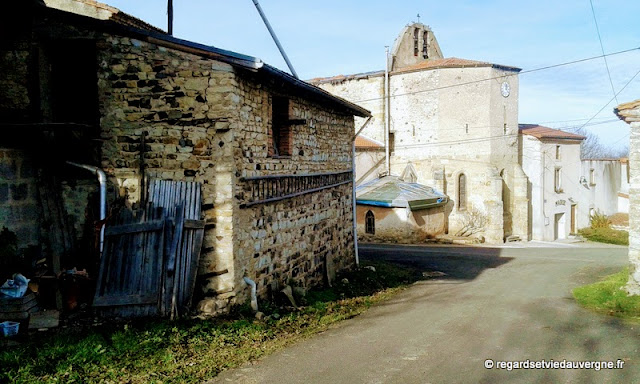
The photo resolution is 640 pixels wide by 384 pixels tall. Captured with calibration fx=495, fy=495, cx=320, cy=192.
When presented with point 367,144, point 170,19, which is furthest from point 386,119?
point 170,19

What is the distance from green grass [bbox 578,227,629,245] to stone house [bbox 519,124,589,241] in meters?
1.29

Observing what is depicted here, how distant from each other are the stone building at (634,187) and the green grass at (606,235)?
1996 cm

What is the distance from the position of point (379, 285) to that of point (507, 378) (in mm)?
6756

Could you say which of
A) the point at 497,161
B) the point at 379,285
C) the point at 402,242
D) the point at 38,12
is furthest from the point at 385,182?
the point at 38,12

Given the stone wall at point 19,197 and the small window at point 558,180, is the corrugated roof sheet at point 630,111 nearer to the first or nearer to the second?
the stone wall at point 19,197

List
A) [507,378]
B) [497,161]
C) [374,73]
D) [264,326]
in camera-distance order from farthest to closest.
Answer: [374,73] → [497,161] → [264,326] → [507,378]

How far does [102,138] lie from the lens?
766 cm

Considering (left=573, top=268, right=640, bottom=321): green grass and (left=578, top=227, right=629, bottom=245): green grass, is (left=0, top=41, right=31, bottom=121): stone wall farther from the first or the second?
(left=578, top=227, right=629, bottom=245): green grass

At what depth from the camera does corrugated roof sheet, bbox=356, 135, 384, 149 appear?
93.9 ft

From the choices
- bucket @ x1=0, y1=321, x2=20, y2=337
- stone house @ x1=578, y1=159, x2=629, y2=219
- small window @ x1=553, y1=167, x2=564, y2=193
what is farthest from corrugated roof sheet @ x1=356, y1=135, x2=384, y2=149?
bucket @ x1=0, y1=321, x2=20, y2=337

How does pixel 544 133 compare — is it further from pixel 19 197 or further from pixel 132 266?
pixel 19 197

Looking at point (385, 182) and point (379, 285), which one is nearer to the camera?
point (379, 285)

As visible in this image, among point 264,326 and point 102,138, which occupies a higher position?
point 102,138

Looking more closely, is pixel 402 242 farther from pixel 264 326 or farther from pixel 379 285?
pixel 264 326
